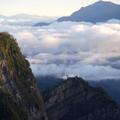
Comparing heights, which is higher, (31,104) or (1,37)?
(1,37)

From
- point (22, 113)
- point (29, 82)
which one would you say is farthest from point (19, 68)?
point (22, 113)

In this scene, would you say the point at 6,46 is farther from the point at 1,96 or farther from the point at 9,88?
the point at 1,96

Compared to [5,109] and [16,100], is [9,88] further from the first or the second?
[5,109]

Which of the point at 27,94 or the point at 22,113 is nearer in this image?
the point at 22,113

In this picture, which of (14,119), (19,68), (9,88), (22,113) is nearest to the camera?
(14,119)

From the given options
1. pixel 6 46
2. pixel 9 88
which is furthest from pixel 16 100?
pixel 6 46

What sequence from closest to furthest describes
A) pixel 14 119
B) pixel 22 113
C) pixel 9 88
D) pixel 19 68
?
1. pixel 14 119
2. pixel 22 113
3. pixel 9 88
4. pixel 19 68
